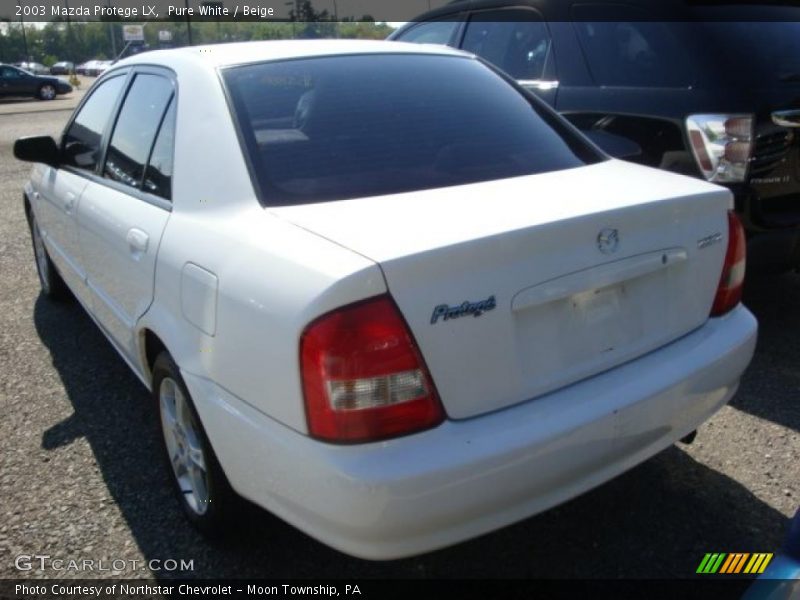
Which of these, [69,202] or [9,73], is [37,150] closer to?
[69,202]

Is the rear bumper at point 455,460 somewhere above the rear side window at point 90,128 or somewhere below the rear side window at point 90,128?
below

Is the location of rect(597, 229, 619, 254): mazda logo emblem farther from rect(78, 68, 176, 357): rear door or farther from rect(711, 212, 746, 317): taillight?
rect(78, 68, 176, 357): rear door

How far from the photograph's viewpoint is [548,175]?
2564 mm

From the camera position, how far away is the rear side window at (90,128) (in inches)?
141

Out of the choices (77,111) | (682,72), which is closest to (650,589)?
(682,72)

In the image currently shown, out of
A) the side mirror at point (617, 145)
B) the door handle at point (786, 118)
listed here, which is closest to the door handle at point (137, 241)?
the side mirror at point (617, 145)

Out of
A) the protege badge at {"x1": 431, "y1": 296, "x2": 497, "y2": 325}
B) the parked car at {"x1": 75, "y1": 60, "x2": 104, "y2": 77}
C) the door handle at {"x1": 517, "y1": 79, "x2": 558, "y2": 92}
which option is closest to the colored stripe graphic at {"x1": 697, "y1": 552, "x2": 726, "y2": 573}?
the protege badge at {"x1": 431, "y1": 296, "x2": 497, "y2": 325}

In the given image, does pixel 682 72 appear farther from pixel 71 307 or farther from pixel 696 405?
pixel 71 307

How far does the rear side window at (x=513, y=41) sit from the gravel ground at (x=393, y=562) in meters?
2.19

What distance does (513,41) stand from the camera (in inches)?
198

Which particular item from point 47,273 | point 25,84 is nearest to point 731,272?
point 47,273

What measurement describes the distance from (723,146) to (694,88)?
36cm

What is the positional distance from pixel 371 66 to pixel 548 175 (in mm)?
835

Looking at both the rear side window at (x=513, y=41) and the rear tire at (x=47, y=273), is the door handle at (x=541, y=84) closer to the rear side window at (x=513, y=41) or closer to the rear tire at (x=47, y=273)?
the rear side window at (x=513, y=41)
